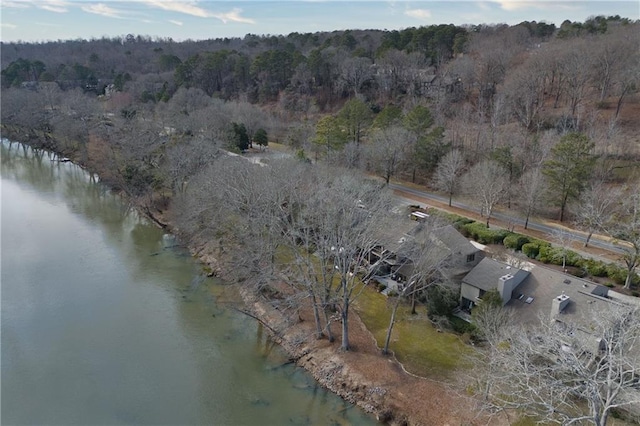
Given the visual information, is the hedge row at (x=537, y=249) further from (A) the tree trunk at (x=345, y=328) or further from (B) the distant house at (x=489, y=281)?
A: (A) the tree trunk at (x=345, y=328)

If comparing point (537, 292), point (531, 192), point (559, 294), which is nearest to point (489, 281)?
point (537, 292)

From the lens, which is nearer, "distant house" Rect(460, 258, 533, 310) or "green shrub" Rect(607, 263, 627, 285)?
"distant house" Rect(460, 258, 533, 310)

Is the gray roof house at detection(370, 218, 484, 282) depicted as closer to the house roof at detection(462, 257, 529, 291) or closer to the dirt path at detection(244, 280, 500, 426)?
the house roof at detection(462, 257, 529, 291)

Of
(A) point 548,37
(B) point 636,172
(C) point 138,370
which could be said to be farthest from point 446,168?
(A) point 548,37

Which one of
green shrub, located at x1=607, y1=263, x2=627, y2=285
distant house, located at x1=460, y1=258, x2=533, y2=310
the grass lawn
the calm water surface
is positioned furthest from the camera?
green shrub, located at x1=607, y1=263, x2=627, y2=285

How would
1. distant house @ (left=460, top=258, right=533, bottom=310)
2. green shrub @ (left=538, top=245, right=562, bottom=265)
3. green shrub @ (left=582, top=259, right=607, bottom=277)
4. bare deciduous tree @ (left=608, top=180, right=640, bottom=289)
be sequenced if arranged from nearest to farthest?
distant house @ (left=460, top=258, right=533, bottom=310), bare deciduous tree @ (left=608, top=180, right=640, bottom=289), green shrub @ (left=582, top=259, right=607, bottom=277), green shrub @ (left=538, top=245, right=562, bottom=265)

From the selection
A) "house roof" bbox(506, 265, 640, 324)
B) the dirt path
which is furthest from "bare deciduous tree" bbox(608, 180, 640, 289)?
the dirt path

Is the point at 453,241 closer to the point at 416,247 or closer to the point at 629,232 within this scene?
the point at 416,247
